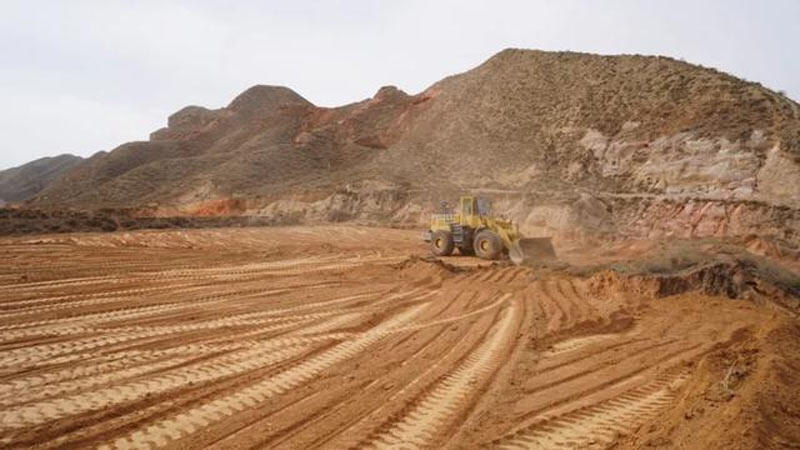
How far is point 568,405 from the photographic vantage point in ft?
19.3

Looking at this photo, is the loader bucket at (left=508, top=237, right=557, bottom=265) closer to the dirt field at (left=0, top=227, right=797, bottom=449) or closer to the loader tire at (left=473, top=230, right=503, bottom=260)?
the loader tire at (left=473, top=230, right=503, bottom=260)

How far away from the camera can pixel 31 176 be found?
282 feet

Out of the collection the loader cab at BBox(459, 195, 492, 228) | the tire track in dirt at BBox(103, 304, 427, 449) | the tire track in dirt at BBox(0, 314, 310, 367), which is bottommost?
the tire track in dirt at BBox(103, 304, 427, 449)

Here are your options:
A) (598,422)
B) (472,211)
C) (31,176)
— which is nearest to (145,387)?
(598,422)

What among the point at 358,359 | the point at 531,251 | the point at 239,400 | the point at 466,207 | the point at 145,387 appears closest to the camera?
the point at 239,400

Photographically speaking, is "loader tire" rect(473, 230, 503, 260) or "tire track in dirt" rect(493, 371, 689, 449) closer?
"tire track in dirt" rect(493, 371, 689, 449)

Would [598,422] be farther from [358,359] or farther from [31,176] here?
[31,176]

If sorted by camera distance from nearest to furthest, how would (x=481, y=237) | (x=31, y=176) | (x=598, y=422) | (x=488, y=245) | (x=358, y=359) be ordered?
(x=598, y=422)
(x=358, y=359)
(x=488, y=245)
(x=481, y=237)
(x=31, y=176)

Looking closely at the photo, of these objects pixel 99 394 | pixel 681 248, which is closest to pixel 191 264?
pixel 99 394

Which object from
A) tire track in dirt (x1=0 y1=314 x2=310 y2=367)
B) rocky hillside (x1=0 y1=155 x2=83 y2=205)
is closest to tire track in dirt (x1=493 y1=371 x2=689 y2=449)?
tire track in dirt (x1=0 y1=314 x2=310 y2=367)

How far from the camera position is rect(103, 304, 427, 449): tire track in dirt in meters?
4.81

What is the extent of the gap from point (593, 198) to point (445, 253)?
994 cm

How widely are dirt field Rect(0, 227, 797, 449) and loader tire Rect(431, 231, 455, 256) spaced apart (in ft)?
13.6

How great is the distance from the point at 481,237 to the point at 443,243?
1.43 meters
